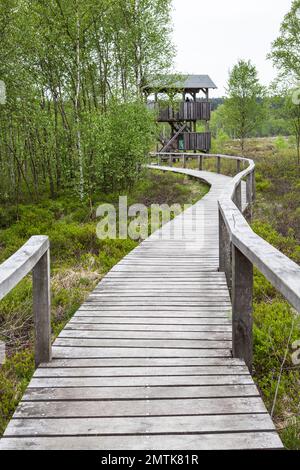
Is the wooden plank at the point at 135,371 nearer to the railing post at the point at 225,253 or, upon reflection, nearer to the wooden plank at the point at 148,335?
the wooden plank at the point at 148,335

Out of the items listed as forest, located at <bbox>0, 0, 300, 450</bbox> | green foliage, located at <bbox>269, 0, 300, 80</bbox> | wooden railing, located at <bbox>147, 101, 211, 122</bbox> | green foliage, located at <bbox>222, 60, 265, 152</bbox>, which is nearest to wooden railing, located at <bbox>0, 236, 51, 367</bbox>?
forest, located at <bbox>0, 0, 300, 450</bbox>

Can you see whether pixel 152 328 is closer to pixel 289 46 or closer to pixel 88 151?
pixel 88 151

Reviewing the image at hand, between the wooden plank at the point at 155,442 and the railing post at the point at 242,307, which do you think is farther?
the railing post at the point at 242,307

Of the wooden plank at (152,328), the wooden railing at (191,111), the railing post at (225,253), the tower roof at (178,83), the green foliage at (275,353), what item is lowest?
the green foliage at (275,353)

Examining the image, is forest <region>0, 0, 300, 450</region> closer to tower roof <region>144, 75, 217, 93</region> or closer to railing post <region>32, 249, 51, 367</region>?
tower roof <region>144, 75, 217, 93</region>

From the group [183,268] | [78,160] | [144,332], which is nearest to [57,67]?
[78,160]

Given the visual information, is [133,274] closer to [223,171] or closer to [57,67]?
[57,67]

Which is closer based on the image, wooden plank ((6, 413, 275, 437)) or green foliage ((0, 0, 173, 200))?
wooden plank ((6, 413, 275, 437))

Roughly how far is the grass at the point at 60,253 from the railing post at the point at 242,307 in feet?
6.69

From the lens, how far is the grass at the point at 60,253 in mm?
4822

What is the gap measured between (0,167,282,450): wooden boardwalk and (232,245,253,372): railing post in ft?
0.40

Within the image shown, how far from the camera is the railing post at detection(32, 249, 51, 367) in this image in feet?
12.1

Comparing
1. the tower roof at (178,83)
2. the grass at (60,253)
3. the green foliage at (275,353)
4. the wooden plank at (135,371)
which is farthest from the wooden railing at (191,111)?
the wooden plank at (135,371)

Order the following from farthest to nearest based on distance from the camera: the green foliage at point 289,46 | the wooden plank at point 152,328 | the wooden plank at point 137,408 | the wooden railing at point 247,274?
the green foliage at point 289,46 → the wooden plank at point 152,328 → the wooden plank at point 137,408 → the wooden railing at point 247,274
